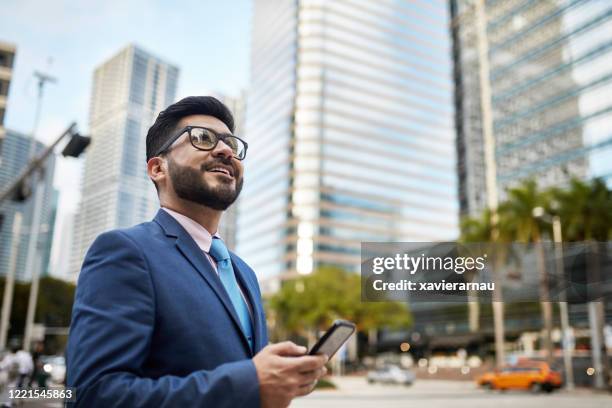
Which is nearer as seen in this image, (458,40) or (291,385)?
(291,385)

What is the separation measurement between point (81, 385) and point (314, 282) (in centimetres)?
4756

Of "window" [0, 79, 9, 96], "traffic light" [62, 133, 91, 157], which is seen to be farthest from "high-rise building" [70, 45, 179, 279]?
"window" [0, 79, 9, 96]

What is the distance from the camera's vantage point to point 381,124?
99.7 meters

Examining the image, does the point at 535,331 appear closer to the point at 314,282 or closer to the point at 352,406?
the point at 314,282

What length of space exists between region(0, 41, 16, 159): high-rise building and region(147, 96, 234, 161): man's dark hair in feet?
161

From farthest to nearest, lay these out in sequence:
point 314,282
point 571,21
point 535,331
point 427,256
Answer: point 571,21
point 535,331
point 314,282
point 427,256

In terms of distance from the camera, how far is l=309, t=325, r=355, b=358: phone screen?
146 centimetres

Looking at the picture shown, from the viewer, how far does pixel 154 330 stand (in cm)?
156

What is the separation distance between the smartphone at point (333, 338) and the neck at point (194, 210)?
748mm

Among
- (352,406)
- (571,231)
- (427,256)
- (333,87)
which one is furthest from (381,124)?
(427,256)

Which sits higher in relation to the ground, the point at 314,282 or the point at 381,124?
the point at 381,124

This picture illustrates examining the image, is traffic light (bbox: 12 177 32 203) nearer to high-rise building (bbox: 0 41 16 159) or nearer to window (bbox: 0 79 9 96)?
high-rise building (bbox: 0 41 16 159)

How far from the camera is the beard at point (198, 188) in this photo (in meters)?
1.93

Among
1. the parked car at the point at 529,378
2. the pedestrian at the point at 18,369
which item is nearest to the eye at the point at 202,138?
the pedestrian at the point at 18,369
